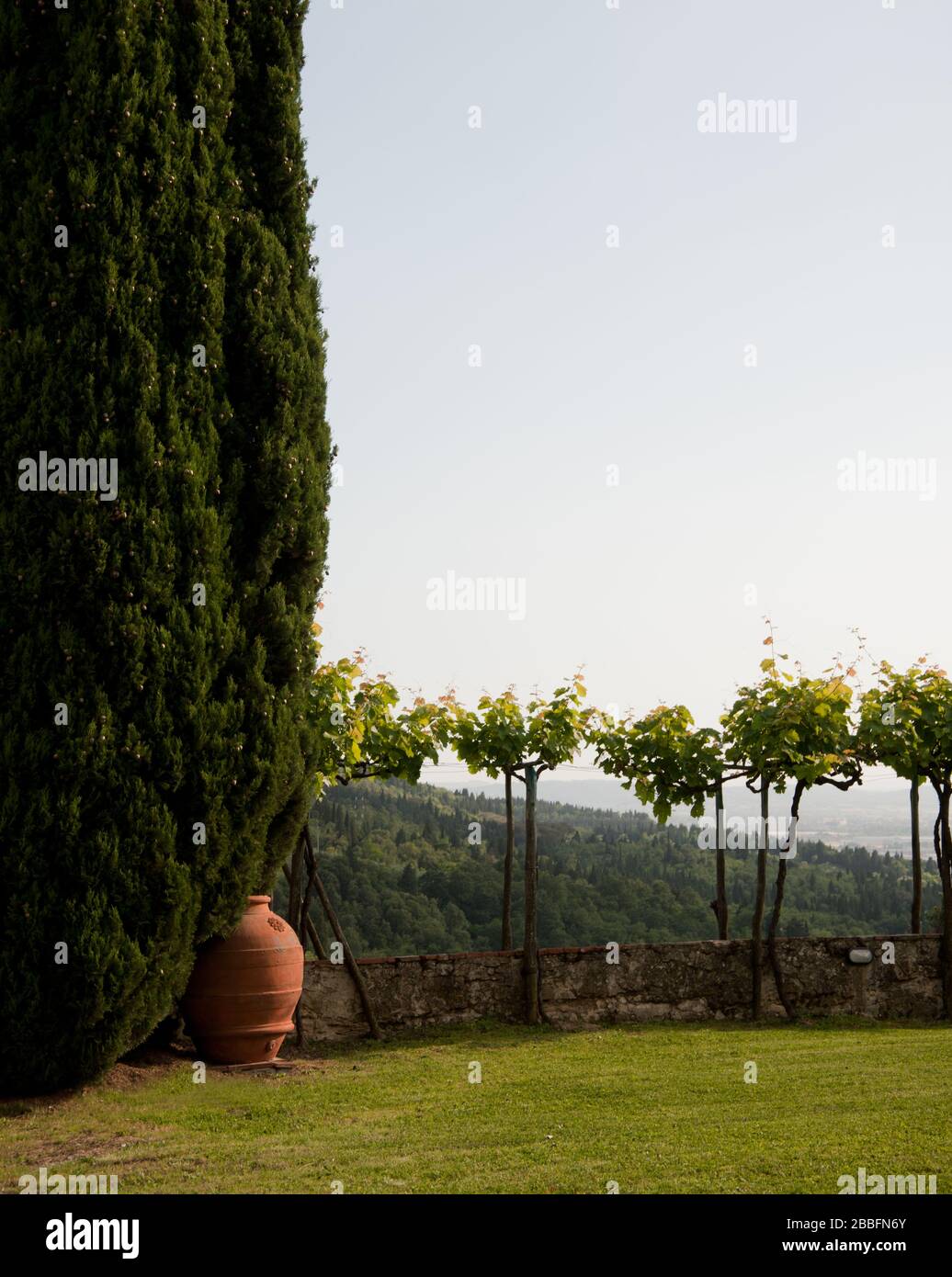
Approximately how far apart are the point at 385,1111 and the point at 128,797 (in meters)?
2.28

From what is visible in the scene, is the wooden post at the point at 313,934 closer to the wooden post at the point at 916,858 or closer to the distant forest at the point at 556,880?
the distant forest at the point at 556,880

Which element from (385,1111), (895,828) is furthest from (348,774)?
(895,828)

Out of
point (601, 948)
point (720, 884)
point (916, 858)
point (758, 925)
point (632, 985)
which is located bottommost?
point (632, 985)

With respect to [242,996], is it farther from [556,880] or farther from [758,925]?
[758,925]

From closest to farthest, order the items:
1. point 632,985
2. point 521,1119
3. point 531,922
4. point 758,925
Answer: point 521,1119, point 531,922, point 632,985, point 758,925

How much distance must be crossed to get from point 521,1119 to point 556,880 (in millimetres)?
4216

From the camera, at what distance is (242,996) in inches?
300

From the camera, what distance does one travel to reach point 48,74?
7.26 meters

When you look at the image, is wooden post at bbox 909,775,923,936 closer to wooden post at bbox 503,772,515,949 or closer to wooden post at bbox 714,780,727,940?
wooden post at bbox 714,780,727,940

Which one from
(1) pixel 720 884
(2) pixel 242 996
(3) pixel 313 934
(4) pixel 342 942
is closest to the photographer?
(2) pixel 242 996

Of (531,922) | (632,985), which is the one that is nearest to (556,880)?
(531,922)

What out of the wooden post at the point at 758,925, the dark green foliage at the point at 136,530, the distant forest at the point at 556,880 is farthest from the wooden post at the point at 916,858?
the dark green foliage at the point at 136,530

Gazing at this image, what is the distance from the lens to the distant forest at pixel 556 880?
32.7 ft

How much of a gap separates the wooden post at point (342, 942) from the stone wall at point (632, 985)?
11 centimetres
